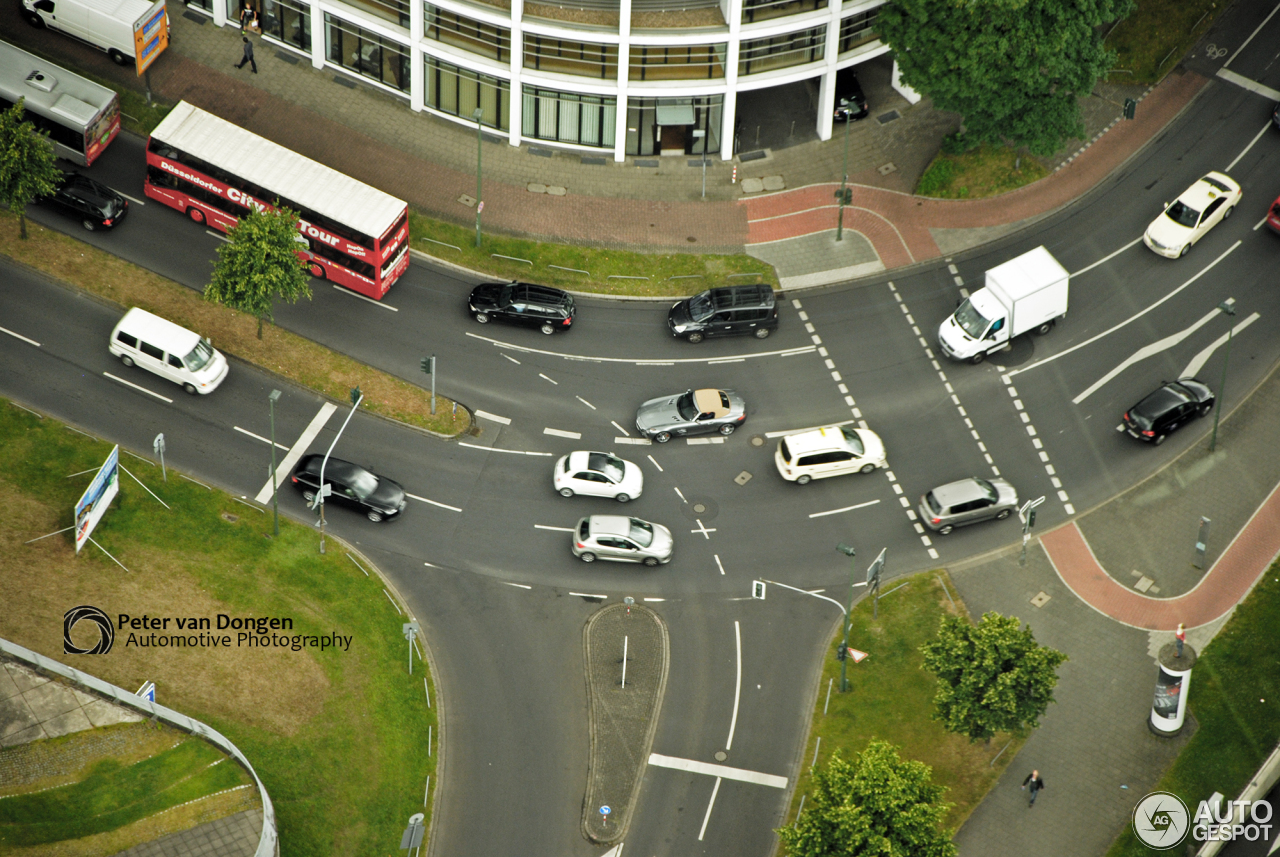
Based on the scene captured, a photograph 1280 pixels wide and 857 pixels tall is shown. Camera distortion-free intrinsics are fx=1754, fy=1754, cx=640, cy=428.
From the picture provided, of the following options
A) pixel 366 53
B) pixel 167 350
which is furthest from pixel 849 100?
pixel 167 350

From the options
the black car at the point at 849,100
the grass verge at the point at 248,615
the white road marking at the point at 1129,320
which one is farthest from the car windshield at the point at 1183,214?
the grass verge at the point at 248,615

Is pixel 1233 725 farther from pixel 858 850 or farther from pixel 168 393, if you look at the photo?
pixel 168 393

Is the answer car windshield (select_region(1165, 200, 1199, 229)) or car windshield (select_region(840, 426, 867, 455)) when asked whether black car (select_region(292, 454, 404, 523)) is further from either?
car windshield (select_region(1165, 200, 1199, 229))

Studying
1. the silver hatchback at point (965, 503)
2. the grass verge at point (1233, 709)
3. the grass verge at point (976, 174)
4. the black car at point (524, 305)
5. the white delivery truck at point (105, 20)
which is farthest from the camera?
the grass verge at point (976, 174)

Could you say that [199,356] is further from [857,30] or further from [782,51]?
[857,30]

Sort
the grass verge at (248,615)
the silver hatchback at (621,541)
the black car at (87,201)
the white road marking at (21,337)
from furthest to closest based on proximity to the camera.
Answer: the black car at (87,201) → the white road marking at (21,337) → the silver hatchback at (621,541) → the grass verge at (248,615)

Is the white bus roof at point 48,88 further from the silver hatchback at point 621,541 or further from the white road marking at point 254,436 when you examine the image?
the silver hatchback at point 621,541

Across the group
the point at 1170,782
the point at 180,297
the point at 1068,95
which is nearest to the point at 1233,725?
the point at 1170,782
